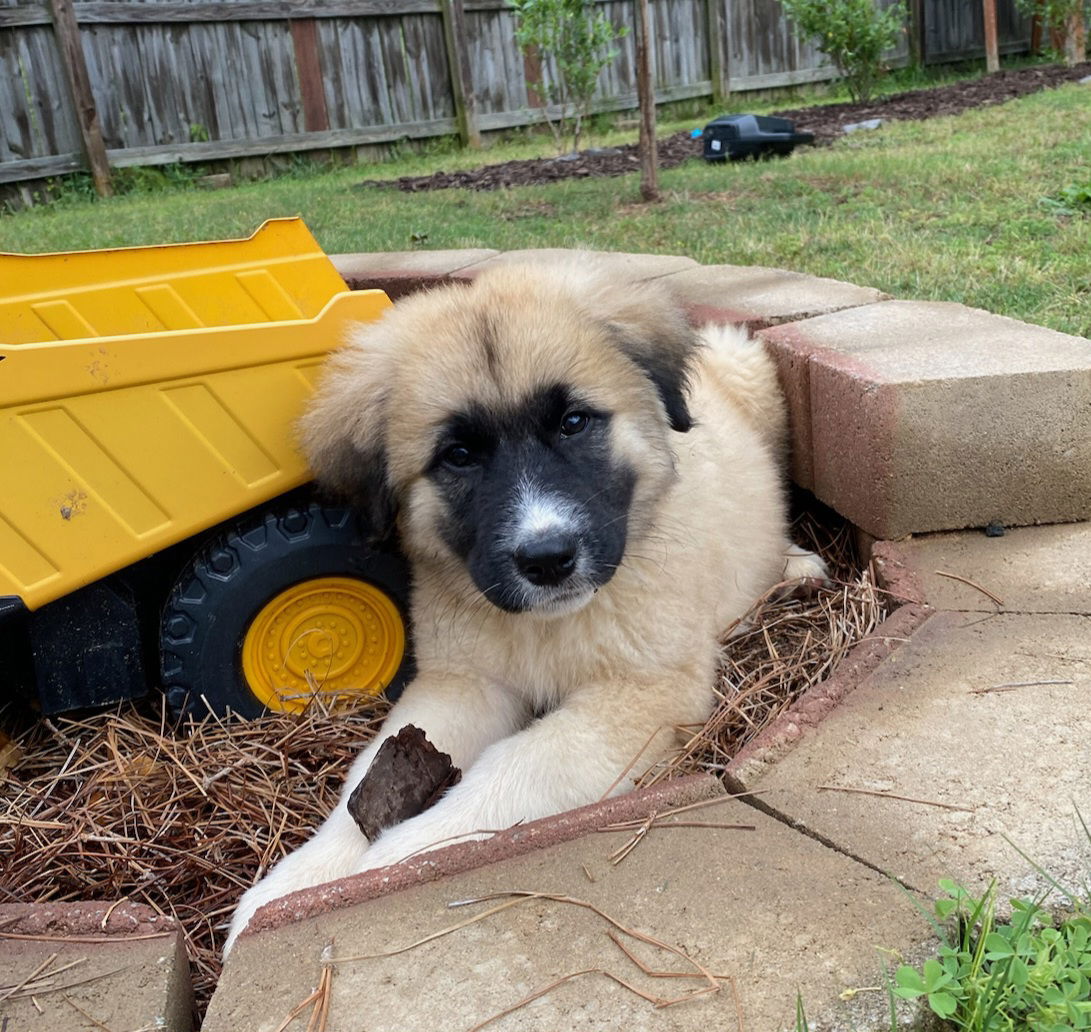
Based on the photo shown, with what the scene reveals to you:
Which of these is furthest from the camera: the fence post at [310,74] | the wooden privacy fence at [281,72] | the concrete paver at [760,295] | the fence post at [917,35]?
the fence post at [917,35]

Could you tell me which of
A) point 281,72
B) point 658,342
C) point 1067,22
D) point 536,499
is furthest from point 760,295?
point 1067,22

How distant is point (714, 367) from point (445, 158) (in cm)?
1025

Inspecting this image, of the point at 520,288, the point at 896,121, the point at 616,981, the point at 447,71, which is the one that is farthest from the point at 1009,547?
the point at 447,71

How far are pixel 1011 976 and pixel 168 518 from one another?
1.88 metres

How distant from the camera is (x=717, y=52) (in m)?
14.6

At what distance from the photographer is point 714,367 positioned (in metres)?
3.19

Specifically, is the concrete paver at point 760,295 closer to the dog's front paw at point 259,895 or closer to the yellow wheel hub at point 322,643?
the yellow wheel hub at point 322,643

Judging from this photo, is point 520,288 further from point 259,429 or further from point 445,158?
point 445,158

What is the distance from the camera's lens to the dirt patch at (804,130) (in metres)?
9.41

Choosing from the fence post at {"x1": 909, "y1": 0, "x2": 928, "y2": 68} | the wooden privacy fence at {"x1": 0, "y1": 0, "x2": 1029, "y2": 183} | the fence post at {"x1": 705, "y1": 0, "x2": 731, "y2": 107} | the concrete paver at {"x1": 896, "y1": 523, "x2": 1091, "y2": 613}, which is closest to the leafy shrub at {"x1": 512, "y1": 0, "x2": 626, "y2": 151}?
the wooden privacy fence at {"x1": 0, "y1": 0, "x2": 1029, "y2": 183}

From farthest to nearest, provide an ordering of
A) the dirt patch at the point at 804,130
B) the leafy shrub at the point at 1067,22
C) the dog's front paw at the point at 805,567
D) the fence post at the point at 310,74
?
the leafy shrub at the point at 1067,22, the fence post at the point at 310,74, the dirt patch at the point at 804,130, the dog's front paw at the point at 805,567

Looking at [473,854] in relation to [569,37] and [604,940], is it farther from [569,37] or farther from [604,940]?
[569,37]

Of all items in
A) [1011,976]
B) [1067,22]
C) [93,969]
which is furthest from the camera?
[1067,22]

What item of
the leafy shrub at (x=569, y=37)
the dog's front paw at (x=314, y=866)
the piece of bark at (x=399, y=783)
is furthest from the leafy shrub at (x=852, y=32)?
the dog's front paw at (x=314, y=866)
